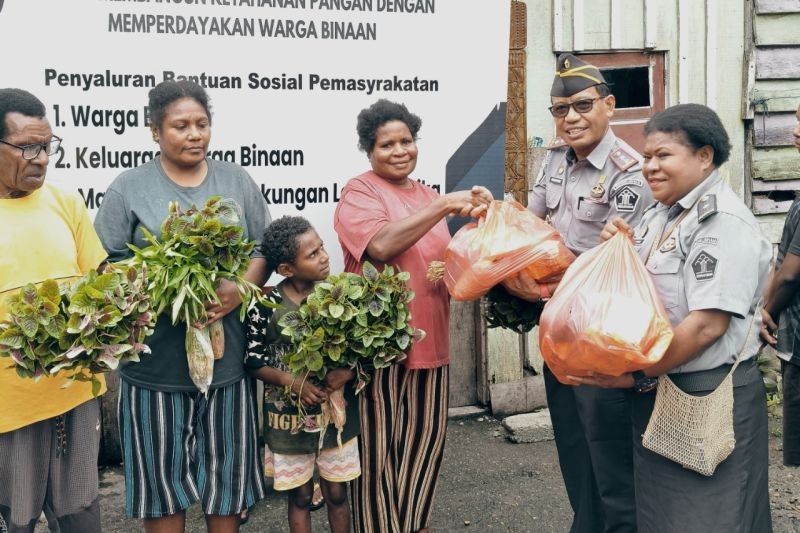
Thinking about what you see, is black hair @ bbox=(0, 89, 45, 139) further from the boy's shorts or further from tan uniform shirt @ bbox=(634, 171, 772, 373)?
tan uniform shirt @ bbox=(634, 171, 772, 373)

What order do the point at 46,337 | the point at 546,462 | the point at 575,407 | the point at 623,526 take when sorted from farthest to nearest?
1. the point at 546,462
2. the point at 575,407
3. the point at 623,526
4. the point at 46,337

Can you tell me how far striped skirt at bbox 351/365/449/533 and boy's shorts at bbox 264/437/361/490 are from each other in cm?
9

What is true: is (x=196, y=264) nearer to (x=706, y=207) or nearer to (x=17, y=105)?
(x=17, y=105)

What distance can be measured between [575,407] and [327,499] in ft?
4.03

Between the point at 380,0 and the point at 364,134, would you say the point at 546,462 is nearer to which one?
the point at 364,134

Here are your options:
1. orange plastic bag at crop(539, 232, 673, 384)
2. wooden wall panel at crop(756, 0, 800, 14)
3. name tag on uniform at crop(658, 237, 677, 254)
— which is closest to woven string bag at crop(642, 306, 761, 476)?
orange plastic bag at crop(539, 232, 673, 384)

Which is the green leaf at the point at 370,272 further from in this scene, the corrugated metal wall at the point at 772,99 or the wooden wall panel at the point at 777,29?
the wooden wall panel at the point at 777,29

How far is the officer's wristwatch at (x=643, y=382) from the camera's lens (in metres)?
2.95

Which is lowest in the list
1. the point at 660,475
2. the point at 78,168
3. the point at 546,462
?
the point at 546,462

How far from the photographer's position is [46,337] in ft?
9.29

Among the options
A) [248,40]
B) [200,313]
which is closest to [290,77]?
[248,40]

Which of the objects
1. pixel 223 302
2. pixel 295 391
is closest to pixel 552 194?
pixel 295 391

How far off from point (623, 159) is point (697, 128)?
2.47 feet

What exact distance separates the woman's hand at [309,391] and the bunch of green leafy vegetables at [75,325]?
768 mm
